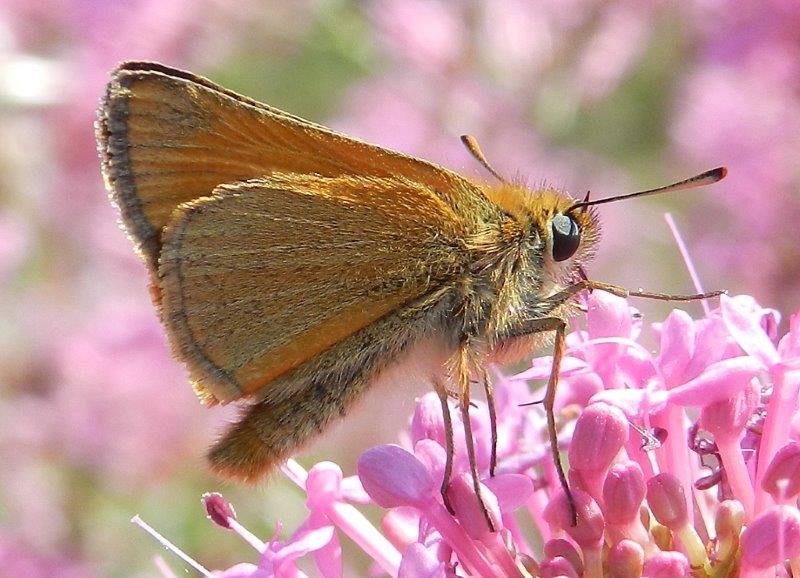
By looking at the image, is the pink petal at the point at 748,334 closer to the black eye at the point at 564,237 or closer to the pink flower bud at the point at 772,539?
the pink flower bud at the point at 772,539

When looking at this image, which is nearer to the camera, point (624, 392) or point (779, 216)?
point (624, 392)

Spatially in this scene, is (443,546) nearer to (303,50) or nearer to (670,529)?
(670,529)

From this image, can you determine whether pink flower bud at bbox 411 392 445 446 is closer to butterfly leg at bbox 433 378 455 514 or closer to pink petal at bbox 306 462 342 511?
butterfly leg at bbox 433 378 455 514

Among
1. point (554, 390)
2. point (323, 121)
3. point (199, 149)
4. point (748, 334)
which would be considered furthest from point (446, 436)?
point (323, 121)

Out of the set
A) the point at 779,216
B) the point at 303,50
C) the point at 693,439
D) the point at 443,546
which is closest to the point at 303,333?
the point at 443,546

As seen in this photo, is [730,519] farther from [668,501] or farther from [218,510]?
[218,510]

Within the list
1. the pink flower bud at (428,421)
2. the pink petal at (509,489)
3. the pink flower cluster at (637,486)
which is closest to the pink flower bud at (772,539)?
the pink flower cluster at (637,486)
